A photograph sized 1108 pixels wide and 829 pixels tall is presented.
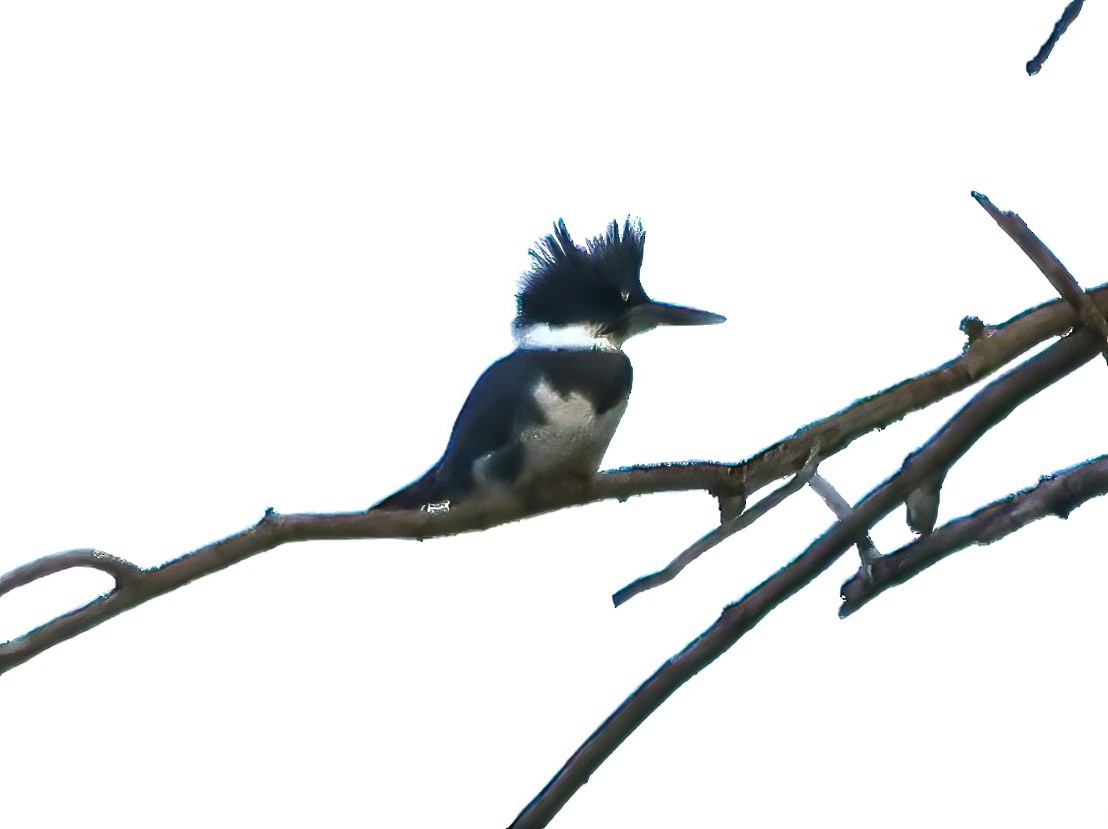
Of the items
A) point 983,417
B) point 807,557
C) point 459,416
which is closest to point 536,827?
point 807,557

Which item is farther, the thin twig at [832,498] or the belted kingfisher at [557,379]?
the belted kingfisher at [557,379]

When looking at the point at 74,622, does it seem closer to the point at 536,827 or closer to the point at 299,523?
the point at 299,523

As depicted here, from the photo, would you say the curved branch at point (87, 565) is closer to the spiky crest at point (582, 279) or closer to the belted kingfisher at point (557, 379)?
the belted kingfisher at point (557, 379)

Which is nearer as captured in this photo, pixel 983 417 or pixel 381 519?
pixel 983 417

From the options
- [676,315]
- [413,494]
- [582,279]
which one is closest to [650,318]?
[676,315]

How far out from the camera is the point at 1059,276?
212cm

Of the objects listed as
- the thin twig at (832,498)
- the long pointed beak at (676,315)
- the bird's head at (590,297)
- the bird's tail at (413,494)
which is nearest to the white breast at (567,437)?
the bird's tail at (413,494)

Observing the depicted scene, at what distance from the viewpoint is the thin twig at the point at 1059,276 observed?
2.09m

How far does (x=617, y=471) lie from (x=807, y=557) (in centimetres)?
63

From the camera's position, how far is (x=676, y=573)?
2.25 meters

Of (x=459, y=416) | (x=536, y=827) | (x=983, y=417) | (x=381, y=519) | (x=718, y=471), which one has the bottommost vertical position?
(x=536, y=827)

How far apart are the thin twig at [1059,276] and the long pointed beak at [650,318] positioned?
5.54 feet

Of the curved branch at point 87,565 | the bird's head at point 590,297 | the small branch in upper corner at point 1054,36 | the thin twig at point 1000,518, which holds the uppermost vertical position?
the bird's head at point 590,297

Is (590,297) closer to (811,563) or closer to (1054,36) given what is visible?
(1054,36)
